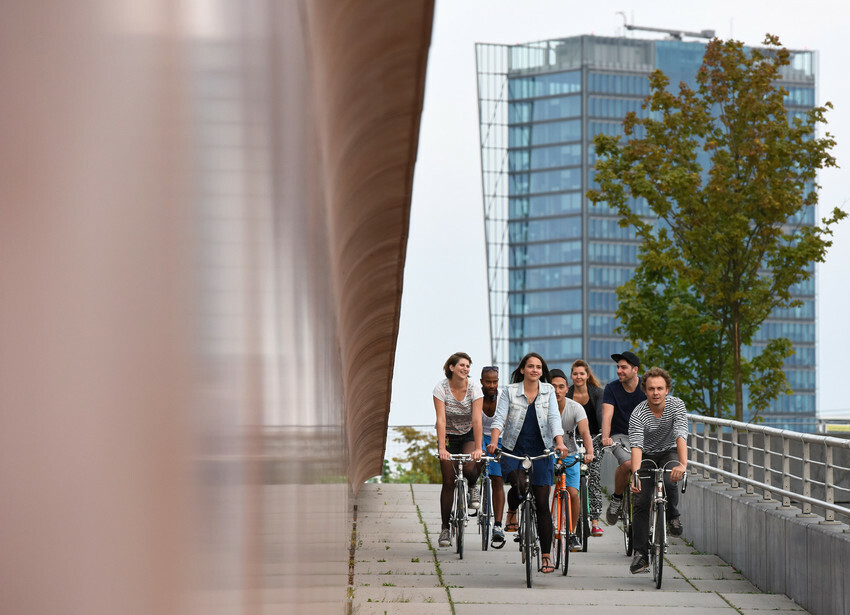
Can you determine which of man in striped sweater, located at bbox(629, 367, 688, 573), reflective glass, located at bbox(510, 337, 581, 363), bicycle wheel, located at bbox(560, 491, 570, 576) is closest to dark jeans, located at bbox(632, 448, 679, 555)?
man in striped sweater, located at bbox(629, 367, 688, 573)

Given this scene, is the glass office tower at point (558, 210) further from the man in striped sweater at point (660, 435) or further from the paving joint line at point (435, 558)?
the man in striped sweater at point (660, 435)

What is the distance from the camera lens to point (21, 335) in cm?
58

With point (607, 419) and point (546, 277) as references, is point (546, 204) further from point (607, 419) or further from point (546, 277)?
point (607, 419)

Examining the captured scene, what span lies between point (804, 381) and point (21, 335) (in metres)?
132

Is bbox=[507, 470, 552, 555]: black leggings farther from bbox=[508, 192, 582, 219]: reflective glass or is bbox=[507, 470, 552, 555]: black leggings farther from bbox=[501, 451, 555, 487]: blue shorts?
bbox=[508, 192, 582, 219]: reflective glass

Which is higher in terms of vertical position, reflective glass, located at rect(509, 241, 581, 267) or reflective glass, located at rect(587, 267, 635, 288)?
reflective glass, located at rect(509, 241, 581, 267)

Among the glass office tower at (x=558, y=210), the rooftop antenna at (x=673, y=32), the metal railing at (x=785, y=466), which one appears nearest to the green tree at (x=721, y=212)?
the metal railing at (x=785, y=466)

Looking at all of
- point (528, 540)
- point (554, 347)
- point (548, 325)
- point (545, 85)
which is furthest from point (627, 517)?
point (545, 85)

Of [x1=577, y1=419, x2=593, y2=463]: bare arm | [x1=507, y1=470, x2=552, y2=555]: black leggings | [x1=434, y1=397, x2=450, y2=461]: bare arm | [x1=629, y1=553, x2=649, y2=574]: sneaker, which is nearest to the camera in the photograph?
A: [x1=507, y1=470, x2=552, y2=555]: black leggings

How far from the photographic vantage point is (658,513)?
10883 millimetres

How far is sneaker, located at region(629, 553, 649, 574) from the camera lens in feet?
37.0

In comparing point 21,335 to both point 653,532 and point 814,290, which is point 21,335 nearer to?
Answer: point 653,532

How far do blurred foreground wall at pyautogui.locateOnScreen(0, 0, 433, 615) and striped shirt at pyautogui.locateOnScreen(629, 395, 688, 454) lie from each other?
28.7 ft

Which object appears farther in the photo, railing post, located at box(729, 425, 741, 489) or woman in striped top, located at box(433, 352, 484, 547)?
railing post, located at box(729, 425, 741, 489)
